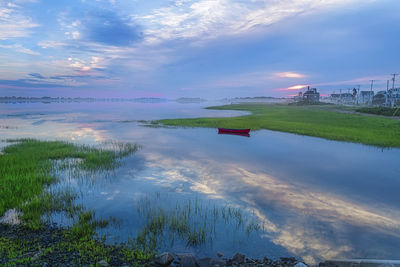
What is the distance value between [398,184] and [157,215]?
1860 cm

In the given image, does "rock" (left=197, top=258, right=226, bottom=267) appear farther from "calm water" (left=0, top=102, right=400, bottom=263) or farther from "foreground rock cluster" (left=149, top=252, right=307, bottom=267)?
"calm water" (left=0, top=102, right=400, bottom=263)

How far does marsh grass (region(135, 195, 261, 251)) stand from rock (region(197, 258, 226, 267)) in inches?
64.4

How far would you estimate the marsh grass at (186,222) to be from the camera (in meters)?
9.86

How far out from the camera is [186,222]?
11391 millimetres

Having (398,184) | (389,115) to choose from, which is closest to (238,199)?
(398,184)

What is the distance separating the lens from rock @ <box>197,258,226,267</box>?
25.8ft

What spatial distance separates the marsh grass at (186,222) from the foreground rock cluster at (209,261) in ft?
4.31

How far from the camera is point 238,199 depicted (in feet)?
48.2

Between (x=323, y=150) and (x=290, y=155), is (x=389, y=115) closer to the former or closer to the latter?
(x=323, y=150)

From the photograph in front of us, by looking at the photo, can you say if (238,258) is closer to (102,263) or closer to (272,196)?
(102,263)

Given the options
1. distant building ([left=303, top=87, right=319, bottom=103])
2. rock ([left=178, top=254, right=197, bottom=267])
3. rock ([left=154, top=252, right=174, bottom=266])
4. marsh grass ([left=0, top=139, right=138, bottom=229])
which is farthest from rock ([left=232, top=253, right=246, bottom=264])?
distant building ([left=303, top=87, right=319, bottom=103])

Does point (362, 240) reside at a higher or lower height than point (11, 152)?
lower

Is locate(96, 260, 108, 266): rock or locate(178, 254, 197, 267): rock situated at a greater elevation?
locate(96, 260, 108, 266): rock

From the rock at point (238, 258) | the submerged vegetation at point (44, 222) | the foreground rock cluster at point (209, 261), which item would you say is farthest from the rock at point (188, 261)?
the rock at point (238, 258)
